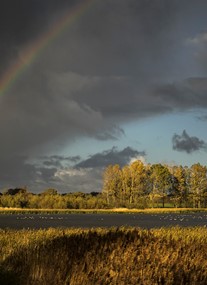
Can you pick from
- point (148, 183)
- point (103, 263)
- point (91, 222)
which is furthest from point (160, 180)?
point (103, 263)

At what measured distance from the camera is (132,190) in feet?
561

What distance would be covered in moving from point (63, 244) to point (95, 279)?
13.4 feet

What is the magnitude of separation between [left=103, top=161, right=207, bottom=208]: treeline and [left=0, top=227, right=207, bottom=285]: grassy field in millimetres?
149463

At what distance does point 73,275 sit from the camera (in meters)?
14.2

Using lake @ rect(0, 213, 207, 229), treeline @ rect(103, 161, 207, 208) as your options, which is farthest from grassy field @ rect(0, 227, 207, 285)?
treeline @ rect(103, 161, 207, 208)

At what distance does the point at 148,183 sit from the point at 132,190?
6.11 meters

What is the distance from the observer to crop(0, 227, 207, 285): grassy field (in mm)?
14539

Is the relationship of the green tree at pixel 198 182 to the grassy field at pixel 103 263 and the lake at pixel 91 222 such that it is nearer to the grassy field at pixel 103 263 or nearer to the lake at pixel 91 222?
the lake at pixel 91 222

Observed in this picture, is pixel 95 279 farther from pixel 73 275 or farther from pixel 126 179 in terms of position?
pixel 126 179

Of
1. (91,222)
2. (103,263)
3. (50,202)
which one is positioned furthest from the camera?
(50,202)

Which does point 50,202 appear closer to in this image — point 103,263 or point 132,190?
point 132,190

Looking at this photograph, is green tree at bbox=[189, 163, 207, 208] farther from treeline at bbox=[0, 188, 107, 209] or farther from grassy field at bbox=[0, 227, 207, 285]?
grassy field at bbox=[0, 227, 207, 285]

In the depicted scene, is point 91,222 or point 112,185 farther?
point 112,185

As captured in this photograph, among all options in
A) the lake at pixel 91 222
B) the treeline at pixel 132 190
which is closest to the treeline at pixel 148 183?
the treeline at pixel 132 190
